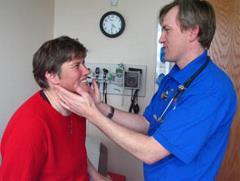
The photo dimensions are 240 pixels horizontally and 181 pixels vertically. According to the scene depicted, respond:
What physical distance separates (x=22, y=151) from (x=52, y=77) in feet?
1.34

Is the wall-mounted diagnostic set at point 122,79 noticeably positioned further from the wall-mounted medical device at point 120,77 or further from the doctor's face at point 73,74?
the doctor's face at point 73,74

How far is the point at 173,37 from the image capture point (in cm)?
122

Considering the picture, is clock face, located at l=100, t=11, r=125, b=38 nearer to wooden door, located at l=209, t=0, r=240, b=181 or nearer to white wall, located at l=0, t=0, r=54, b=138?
white wall, located at l=0, t=0, r=54, b=138

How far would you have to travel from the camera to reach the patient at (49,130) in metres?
1.13

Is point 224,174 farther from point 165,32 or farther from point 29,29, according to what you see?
point 29,29

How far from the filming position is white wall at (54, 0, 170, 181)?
2.48 m

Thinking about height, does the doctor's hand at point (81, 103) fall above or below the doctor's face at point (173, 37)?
below

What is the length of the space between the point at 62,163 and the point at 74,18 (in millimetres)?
1774

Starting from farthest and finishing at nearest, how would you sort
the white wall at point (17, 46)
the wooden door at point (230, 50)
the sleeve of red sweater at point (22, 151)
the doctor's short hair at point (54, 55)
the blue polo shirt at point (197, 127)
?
the wooden door at point (230, 50) → the white wall at point (17, 46) → the doctor's short hair at point (54, 55) → the sleeve of red sweater at point (22, 151) → the blue polo shirt at point (197, 127)

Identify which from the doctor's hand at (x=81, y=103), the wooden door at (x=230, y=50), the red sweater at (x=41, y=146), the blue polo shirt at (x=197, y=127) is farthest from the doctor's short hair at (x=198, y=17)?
the wooden door at (x=230, y=50)

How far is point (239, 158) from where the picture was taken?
7.66 feet

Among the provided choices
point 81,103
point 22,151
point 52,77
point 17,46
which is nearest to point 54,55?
point 52,77

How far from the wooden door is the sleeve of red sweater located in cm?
174

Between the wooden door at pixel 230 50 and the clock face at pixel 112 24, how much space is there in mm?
813
